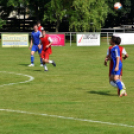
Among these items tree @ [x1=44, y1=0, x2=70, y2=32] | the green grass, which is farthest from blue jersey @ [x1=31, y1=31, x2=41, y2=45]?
tree @ [x1=44, y1=0, x2=70, y2=32]

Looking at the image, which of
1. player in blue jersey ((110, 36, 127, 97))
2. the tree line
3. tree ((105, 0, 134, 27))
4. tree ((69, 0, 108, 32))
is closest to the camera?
player in blue jersey ((110, 36, 127, 97))

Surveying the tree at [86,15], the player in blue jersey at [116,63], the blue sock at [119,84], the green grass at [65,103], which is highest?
the tree at [86,15]

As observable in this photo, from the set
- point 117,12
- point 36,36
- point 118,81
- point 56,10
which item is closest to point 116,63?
point 118,81

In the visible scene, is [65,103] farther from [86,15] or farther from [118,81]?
[86,15]

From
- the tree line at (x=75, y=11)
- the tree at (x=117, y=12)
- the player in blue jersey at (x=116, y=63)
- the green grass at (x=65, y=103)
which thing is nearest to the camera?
the green grass at (x=65, y=103)

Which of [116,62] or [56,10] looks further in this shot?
[56,10]

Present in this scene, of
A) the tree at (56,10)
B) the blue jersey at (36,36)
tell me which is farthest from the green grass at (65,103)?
the tree at (56,10)

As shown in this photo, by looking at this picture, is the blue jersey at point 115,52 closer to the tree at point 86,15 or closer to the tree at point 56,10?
the tree at point 86,15

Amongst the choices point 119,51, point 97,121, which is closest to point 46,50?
point 119,51

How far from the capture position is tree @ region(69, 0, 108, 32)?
53.1m

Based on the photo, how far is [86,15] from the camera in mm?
53375

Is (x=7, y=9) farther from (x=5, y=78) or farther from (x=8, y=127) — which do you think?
(x=8, y=127)

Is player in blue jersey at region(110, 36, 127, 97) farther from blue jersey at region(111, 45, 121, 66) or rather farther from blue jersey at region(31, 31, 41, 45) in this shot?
blue jersey at region(31, 31, 41, 45)

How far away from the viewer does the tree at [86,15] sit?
5312 cm
